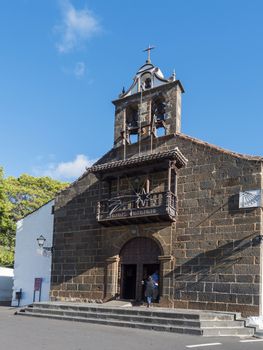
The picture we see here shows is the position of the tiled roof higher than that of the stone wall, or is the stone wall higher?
the tiled roof

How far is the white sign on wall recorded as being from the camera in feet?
48.2

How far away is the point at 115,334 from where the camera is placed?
1170 cm

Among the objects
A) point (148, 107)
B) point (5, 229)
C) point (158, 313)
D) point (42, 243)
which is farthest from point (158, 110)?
point (5, 229)

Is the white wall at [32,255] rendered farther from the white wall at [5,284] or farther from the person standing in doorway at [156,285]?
A: the white wall at [5,284]

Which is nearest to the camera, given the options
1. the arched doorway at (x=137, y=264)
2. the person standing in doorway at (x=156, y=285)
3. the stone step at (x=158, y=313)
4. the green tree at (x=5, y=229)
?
the stone step at (x=158, y=313)

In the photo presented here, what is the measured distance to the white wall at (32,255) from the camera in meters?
20.6

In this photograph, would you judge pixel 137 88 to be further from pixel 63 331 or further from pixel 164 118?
pixel 63 331

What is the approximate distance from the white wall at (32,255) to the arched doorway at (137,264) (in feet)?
13.8

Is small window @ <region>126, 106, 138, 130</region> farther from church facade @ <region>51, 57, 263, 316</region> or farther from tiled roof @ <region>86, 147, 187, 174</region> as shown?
tiled roof @ <region>86, 147, 187, 174</region>

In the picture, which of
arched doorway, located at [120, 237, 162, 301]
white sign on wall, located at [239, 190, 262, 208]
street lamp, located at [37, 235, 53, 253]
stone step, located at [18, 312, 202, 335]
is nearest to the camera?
stone step, located at [18, 312, 202, 335]

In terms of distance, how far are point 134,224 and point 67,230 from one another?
143 inches

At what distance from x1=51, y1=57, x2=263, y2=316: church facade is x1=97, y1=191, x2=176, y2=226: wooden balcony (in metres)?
0.04

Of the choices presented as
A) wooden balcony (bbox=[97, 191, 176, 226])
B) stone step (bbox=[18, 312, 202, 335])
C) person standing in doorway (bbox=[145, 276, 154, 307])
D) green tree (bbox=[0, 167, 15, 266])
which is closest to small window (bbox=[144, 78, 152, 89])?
wooden balcony (bbox=[97, 191, 176, 226])

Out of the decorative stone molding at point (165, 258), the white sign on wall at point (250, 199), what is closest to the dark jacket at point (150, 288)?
the decorative stone molding at point (165, 258)
